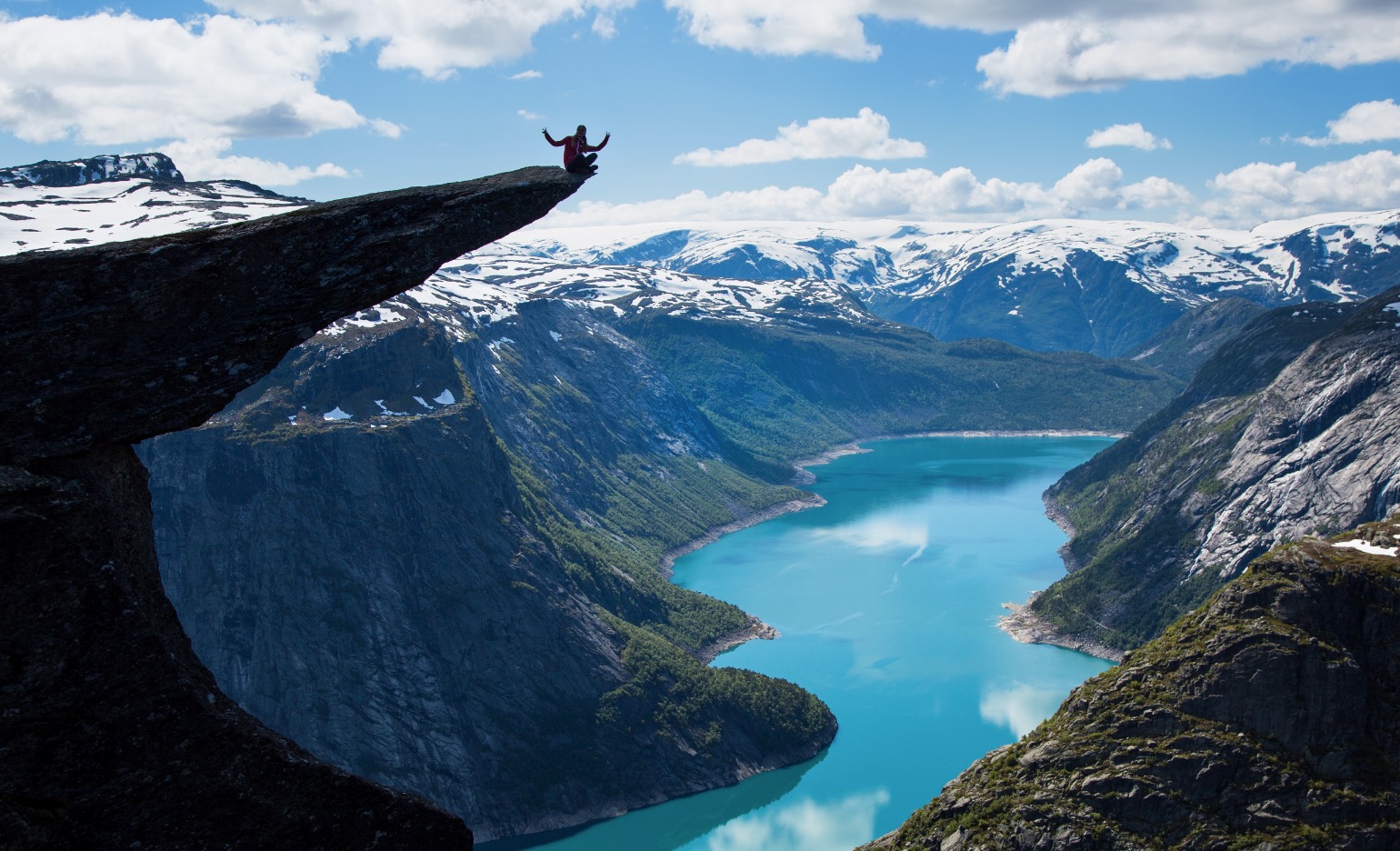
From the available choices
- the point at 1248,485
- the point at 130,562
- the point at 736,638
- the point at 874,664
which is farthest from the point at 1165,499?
the point at 130,562

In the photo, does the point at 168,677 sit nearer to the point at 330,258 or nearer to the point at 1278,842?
the point at 330,258

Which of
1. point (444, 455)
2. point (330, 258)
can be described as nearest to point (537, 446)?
point (444, 455)

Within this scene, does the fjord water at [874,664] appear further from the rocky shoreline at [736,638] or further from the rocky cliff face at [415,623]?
the rocky cliff face at [415,623]

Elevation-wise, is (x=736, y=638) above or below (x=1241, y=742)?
below

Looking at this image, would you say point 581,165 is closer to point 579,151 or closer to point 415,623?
point 579,151

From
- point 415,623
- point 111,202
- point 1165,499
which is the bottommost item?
point 415,623

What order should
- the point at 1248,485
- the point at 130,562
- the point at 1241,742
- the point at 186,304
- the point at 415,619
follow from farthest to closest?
the point at 1248,485, the point at 415,619, the point at 1241,742, the point at 186,304, the point at 130,562

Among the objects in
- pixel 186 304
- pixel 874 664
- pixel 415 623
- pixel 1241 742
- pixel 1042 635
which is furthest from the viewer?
pixel 1042 635

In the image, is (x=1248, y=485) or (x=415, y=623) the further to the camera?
(x=1248, y=485)
